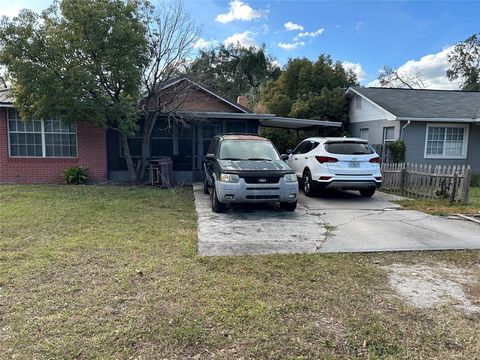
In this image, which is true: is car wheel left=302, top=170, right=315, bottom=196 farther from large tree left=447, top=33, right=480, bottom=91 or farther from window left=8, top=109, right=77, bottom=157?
large tree left=447, top=33, right=480, bottom=91

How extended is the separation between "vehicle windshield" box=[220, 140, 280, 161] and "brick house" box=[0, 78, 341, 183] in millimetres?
3482

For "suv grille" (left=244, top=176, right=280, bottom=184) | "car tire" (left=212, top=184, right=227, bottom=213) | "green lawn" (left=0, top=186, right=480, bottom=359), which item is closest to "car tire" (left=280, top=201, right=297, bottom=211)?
"suv grille" (left=244, top=176, right=280, bottom=184)

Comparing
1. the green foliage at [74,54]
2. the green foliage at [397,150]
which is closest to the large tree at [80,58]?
the green foliage at [74,54]

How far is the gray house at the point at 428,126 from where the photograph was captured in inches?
603

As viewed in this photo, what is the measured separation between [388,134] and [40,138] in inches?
592

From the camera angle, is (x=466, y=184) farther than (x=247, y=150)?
Yes

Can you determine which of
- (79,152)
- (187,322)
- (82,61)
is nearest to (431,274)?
(187,322)

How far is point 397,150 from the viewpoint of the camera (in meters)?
14.8

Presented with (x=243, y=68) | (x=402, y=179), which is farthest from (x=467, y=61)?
(x=402, y=179)

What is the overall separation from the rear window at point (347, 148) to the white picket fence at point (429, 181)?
6.89 ft

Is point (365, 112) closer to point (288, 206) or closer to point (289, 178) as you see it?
point (288, 206)

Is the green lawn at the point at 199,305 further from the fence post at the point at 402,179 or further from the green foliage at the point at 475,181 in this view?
the green foliage at the point at 475,181

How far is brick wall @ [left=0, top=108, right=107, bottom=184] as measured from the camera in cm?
1195

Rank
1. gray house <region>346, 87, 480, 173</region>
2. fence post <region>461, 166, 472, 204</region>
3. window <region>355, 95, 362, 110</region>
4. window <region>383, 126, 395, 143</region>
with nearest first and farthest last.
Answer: fence post <region>461, 166, 472, 204</region> < gray house <region>346, 87, 480, 173</region> < window <region>383, 126, 395, 143</region> < window <region>355, 95, 362, 110</region>
